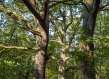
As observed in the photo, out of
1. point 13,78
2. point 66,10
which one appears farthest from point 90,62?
point 13,78

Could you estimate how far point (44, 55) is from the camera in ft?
18.2

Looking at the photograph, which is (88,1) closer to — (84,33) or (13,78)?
(84,33)

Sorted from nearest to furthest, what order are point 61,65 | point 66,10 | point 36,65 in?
point 36,65 → point 61,65 → point 66,10

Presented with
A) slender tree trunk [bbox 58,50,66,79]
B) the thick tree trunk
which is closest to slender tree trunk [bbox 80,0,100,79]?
the thick tree trunk

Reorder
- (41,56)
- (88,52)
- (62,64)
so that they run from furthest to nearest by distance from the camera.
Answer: (62,64) < (88,52) < (41,56)

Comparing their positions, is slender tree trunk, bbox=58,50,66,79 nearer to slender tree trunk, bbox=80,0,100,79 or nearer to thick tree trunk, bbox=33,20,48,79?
slender tree trunk, bbox=80,0,100,79

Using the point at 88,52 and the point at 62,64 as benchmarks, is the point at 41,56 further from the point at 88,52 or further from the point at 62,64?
the point at 62,64

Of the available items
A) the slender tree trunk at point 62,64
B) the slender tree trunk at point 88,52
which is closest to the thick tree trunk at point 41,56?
the slender tree trunk at point 88,52

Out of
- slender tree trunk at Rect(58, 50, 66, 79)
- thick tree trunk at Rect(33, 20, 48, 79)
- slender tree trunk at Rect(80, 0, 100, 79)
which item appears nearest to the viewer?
thick tree trunk at Rect(33, 20, 48, 79)

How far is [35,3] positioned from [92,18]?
2320mm

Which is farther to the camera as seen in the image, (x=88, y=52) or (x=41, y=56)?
(x=88, y=52)

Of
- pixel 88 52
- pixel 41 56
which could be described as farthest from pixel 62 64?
pixel 41 56

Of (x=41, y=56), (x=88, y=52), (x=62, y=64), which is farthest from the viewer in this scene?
(x=62, y=64)

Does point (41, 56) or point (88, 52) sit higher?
point (41, 56)
